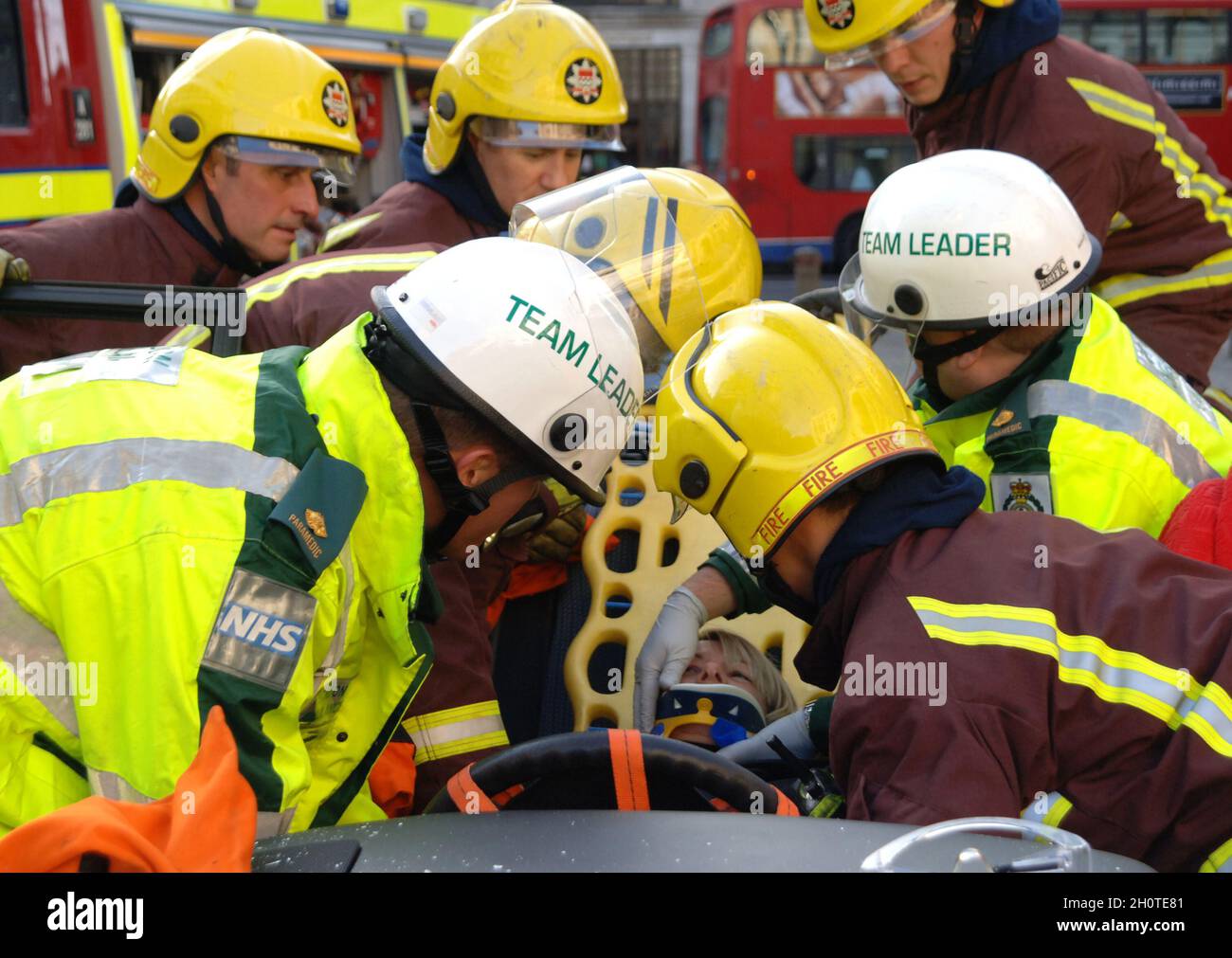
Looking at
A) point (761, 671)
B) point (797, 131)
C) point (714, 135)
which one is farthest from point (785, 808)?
point (714, 135)

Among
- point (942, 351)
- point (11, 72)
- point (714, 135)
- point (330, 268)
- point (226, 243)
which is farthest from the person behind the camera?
point (714, 135)

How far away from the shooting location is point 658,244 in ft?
10.1

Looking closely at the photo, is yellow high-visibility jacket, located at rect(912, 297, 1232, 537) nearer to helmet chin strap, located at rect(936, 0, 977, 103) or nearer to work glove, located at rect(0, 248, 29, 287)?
helmet chin strap, located at rect(936, 0, 977, 103)

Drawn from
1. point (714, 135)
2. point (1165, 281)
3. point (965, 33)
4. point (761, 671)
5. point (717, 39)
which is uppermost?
point (965, 33)

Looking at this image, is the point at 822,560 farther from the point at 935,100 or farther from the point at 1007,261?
the point at 935,100

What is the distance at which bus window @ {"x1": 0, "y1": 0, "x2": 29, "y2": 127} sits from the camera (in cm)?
687

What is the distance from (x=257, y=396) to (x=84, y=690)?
18.7 inches

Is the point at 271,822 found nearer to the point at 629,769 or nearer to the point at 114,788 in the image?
the point at 114,788

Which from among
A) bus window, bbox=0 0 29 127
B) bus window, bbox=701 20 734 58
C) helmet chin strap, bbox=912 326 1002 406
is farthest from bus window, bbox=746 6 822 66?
helmet chin strap, bbox=912 326 1002 406

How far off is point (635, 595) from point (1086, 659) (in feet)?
6.12

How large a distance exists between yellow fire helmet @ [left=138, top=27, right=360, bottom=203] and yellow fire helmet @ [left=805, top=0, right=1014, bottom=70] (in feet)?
4.87

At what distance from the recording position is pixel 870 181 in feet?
55.8

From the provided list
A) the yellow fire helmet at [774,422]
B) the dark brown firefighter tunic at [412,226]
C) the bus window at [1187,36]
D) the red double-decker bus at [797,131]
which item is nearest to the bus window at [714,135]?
the red double-decker bus at [797,131]

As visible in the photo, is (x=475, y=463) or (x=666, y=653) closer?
(x=475, y=463)
